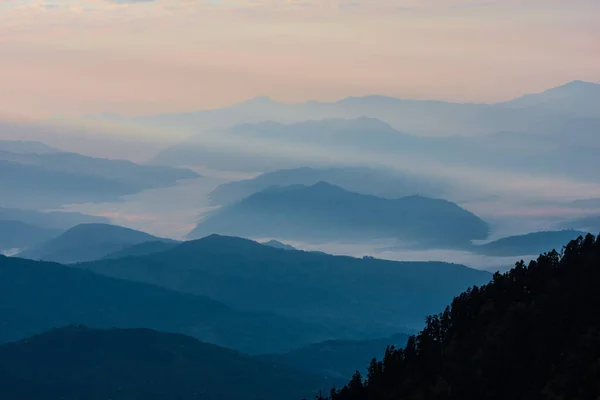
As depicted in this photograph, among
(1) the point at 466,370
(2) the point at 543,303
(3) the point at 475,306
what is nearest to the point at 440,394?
(1) the point at 466,370

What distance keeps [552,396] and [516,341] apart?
23.9 m

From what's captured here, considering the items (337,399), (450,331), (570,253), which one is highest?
(570,253)

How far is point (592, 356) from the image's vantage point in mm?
107188

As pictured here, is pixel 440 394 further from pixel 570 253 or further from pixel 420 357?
pixel 570 253

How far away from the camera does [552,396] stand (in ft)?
340

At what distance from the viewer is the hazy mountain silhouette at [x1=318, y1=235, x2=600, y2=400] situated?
112 metres

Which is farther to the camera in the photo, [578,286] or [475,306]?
[475,306]

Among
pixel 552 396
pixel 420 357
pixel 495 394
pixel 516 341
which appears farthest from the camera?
pixel 420 357

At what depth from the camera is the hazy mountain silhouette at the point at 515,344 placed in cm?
11212

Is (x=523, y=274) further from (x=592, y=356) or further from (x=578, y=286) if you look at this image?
(x=592, y=356)

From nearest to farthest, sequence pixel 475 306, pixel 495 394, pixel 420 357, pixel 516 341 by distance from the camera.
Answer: pixel 495 394 → pixel 516 341 → pixel 420 357 → pixel 475 306

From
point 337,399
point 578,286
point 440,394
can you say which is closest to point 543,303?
point 578,286

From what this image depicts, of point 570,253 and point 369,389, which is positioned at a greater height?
point 570,253

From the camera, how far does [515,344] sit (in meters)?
127
